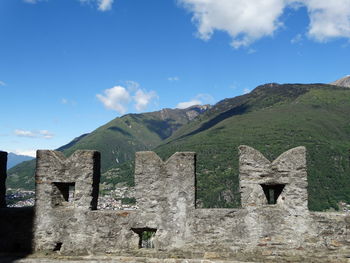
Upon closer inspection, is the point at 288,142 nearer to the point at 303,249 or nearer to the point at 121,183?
the point at 121,183

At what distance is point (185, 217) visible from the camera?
23.9 feet

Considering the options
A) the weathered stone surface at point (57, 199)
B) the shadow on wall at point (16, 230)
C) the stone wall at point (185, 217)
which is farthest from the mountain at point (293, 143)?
the shadow on wall at point (16, 230)

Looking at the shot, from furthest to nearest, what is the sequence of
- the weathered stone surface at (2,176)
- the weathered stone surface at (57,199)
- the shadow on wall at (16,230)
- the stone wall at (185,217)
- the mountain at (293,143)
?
the mountain at (293,143)
the weathered stone surface at (2,176)
the shadow on wall at (16,230)
the weathered stone surface at (57,199)
the stone wall at (185,217)

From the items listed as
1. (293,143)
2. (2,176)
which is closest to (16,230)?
(2,176)

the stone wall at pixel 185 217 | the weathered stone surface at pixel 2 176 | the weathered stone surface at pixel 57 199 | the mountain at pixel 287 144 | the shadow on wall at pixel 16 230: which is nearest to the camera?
the stone wall at pixel 185 217

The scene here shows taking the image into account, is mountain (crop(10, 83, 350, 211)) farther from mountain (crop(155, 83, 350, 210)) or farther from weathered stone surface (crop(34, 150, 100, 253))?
weathered stone surface (crop(34, 150, 100, 253))

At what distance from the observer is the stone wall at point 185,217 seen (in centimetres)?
692

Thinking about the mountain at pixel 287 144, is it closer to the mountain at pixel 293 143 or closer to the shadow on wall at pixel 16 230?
the mountain at pixel 293 143

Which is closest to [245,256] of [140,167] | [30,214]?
[140,167]

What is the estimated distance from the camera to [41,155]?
311 inches

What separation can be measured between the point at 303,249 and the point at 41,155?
238 inches

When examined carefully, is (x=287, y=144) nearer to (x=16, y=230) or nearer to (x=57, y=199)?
(x=57, y=199)

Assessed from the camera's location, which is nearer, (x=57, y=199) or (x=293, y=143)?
(x=57, y=199)

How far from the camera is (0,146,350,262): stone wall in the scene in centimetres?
692
